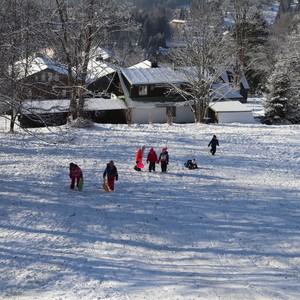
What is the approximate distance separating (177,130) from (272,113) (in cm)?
1278

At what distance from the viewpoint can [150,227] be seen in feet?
40.8

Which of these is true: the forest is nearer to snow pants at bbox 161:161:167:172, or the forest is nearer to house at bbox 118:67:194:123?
house at bbox 118:67:194:123

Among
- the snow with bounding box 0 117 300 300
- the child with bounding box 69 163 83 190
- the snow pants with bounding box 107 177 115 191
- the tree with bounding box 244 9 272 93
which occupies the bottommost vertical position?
the snow with bounding box 0 117 300 300

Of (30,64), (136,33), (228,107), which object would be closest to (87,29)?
(30,64)

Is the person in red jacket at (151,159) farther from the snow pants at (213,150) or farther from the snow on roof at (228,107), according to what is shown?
the snow on roof at (228,107)

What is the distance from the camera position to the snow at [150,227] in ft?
30.7

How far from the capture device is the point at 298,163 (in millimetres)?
20047

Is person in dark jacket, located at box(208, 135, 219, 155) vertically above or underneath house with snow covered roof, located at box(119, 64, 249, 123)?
underneath

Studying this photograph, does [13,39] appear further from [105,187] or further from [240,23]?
[240,23]

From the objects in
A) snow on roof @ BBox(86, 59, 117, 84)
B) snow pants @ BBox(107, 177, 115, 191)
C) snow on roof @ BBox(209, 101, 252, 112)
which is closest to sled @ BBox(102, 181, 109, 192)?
snow pants @ BBox(107, 177, 115, 191)

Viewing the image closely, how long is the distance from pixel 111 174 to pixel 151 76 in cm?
2618

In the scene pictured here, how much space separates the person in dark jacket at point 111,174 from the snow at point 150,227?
344 mm

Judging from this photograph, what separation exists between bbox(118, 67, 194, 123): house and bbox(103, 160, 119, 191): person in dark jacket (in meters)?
23.9

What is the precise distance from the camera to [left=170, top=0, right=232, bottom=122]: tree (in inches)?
1225
